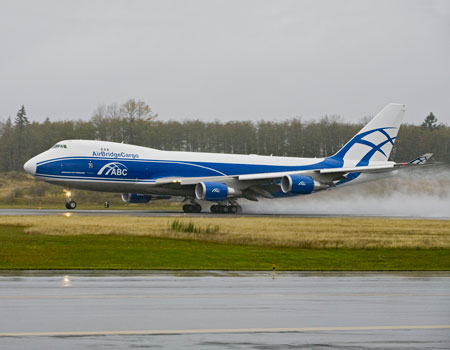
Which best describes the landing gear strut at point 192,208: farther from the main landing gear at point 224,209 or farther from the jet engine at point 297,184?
the jet engine at point 297,184

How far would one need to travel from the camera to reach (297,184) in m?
50.6

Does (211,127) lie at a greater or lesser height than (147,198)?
greater

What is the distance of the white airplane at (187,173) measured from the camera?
47.4 m

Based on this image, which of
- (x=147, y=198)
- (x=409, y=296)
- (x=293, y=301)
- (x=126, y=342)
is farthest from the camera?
(x=147, y=198)

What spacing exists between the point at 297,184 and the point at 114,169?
40.9 ft

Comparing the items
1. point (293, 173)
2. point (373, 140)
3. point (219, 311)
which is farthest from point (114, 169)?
point (219, 311)

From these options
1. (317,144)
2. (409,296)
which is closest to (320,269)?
(409,296)

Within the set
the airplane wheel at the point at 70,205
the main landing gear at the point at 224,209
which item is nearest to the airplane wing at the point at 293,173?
the main landing gear at the point at 224,209

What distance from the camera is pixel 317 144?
4262 inches

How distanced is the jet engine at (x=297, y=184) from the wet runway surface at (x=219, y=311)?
110ft

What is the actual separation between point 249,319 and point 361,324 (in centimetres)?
165

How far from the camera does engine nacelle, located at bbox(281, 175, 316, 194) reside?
166 ft

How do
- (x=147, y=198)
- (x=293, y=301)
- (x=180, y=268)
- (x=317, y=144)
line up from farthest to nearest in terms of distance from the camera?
(x=317, y=144) → (x=147, y=198) → (x=180, y=268) → (x=293, y=301)

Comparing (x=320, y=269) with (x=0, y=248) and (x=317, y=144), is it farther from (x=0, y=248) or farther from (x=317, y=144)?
(x=317, y=144)
